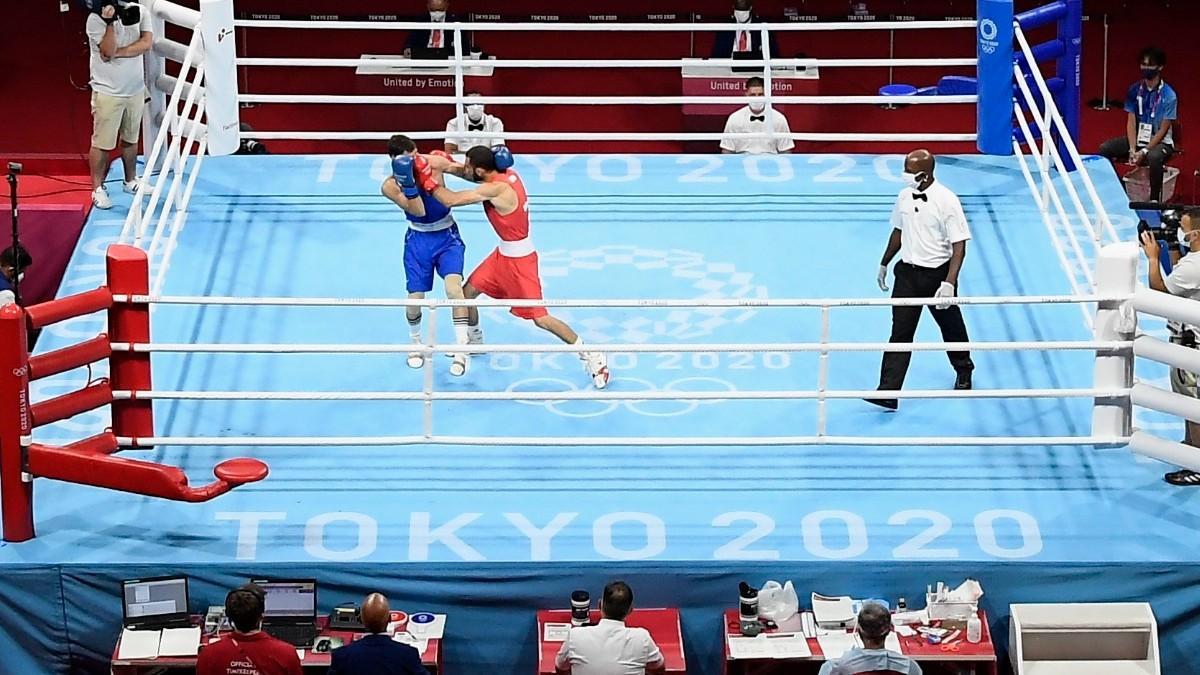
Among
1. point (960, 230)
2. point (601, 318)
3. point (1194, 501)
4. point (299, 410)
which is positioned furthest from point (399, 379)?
point (1194, 501)

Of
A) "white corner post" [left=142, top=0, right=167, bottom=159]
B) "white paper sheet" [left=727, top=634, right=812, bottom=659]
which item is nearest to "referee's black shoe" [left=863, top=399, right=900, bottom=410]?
"white paper sheet" [left=727, top=634, right=812, bottom=659]

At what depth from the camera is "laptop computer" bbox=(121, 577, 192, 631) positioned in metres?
Answer: 7.51

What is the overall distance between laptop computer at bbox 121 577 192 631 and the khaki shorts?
12.3ft

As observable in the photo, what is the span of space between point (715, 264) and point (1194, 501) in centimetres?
310

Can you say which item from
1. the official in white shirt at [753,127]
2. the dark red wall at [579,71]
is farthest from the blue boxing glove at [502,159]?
the dark red wall at [579,71]

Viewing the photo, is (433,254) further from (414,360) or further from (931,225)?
(931,225)

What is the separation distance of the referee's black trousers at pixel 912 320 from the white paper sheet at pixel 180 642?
334 centimetres

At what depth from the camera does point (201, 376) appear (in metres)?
9.12

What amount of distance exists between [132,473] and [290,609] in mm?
857

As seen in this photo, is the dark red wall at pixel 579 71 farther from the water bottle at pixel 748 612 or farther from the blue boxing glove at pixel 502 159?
the water bottle at pixel 748 612

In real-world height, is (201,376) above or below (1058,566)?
above

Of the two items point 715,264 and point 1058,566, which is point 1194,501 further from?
point 715,264

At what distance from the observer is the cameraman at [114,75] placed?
10359 mm

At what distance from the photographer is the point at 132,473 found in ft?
25.2
